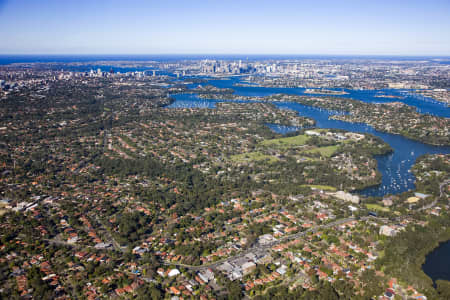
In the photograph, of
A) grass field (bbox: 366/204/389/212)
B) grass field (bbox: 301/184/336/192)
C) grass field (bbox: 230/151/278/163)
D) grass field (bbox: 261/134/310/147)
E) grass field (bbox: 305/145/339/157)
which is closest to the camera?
grass field (bbox: 366/204/389/212)

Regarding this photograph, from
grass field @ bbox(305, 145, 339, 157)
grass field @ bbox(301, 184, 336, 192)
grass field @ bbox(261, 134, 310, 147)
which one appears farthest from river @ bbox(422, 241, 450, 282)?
grass field @ bbox(261, 134, 310, 147)

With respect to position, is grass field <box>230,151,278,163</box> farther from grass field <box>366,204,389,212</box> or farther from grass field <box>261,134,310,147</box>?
grass field <box>366,204,389,212</box>

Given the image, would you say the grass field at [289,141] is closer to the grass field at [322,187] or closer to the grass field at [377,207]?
the grass field at [322,187]

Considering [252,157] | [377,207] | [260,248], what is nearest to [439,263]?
[377,207]

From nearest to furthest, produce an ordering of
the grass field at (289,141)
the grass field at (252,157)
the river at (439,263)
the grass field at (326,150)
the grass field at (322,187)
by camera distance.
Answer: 1. the river at (439,263)
2. the grass field at (322,187)
3. the grass field at (252,157)
4. the grass field at (326,150)
5. the grass field at (289,141)

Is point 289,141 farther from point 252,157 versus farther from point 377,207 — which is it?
point 377,207

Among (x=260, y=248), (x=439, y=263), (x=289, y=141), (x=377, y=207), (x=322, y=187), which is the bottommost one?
(x=439, y=263)

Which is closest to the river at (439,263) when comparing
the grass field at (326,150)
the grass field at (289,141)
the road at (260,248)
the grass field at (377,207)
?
the grass field at (377,207)

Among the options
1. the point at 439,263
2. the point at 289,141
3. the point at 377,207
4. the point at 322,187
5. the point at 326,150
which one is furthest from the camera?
the point at 289,141
